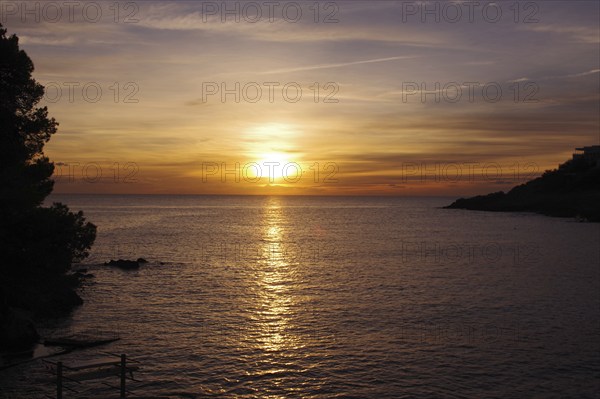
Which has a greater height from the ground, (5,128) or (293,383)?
(5,128)

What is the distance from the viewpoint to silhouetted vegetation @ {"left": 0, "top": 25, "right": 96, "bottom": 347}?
83.0ft

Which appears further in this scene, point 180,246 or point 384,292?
point 180,246

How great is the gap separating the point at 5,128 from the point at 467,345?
101 ft

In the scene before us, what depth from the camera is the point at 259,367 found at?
98.1 feet

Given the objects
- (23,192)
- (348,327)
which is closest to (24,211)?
(23,192)

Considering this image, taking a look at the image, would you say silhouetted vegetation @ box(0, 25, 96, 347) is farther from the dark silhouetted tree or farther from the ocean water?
the ocean water

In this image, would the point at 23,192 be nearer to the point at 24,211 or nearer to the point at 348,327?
the point at 24,211

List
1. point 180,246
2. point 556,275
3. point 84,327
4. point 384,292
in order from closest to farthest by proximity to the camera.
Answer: point 84,327
point 384,292
point 556,275
point 180,246

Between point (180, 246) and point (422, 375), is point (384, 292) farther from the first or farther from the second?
point (180, 246)

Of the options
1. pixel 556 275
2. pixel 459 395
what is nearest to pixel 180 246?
pixel 556 275

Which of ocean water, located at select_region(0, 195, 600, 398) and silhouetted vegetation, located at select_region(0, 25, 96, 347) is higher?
silhouetted vegetation, located at select_region(0, 25, 96, 347)

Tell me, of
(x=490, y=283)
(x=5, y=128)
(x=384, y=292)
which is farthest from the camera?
(x=490, y=283)

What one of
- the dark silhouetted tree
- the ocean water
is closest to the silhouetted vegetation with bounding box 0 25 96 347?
the dark silhouetted tree

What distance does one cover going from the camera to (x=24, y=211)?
26.3 meters
